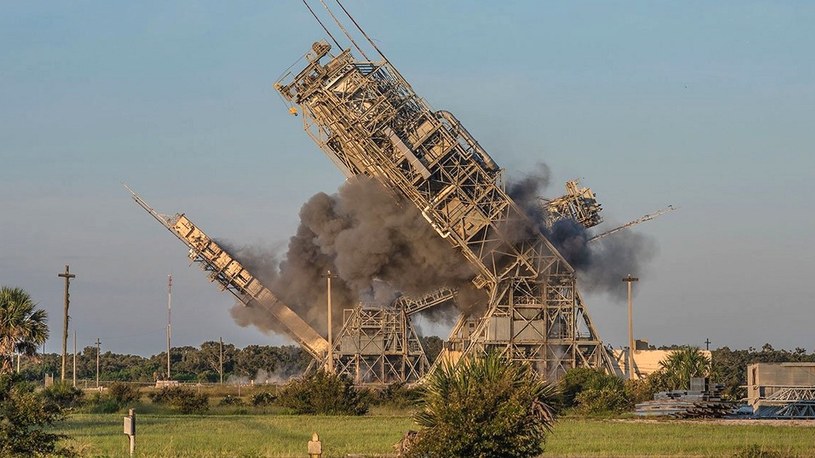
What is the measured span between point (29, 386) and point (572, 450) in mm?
15456

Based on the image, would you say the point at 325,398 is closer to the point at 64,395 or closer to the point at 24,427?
the point at 64,395

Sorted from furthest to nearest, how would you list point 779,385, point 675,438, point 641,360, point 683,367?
1. point 641,360
2. point 683,367
3. point 779,385
4. point 675,438

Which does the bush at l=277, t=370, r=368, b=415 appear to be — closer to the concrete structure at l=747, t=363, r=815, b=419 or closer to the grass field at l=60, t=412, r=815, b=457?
the grass field at l=60, t=412, r=815, b=457

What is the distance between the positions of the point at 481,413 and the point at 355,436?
16477mm

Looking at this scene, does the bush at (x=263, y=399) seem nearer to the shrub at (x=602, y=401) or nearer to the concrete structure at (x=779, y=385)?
the shrub at (x=602, y=401)

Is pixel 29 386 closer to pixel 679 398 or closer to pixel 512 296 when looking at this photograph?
pixel 679 398

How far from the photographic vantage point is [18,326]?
194ft

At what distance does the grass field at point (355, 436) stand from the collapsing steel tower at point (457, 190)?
18.3 meters

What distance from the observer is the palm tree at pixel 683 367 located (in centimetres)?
7388

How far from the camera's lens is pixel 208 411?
67.3 m

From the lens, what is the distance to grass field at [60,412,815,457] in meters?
37.4

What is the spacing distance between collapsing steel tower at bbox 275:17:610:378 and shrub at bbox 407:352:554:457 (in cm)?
4246

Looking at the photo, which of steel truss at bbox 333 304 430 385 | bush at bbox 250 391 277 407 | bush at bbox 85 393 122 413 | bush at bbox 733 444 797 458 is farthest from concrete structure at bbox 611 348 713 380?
bush at bbox 733 444 797 458

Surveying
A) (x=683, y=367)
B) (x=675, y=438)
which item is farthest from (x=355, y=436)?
(x=683, y=367)
